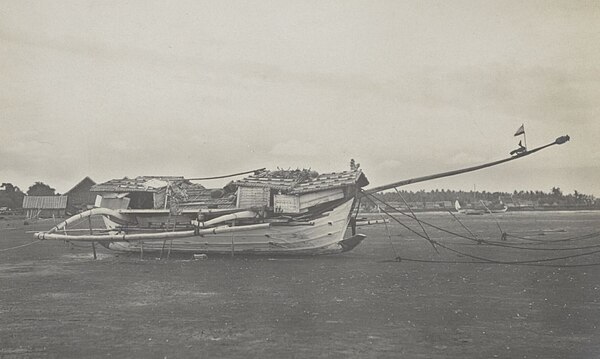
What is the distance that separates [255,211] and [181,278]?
17.2 feet

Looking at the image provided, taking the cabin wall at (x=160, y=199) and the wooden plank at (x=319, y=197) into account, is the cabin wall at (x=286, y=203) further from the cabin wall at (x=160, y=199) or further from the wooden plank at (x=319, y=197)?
the cabin wall at (x=160, y=199)

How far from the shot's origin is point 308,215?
71.1 ft

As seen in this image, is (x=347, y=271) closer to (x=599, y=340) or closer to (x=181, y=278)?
(x=181, y=278)

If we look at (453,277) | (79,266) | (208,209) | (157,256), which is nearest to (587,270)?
→ (453,277)

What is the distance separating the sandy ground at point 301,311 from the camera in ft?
28.2

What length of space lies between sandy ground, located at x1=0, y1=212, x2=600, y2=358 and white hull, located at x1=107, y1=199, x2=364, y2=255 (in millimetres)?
1802

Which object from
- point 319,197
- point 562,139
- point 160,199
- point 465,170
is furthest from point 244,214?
point 562,139

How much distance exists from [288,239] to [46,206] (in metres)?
59.5

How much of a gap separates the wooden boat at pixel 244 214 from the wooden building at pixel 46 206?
51.5m

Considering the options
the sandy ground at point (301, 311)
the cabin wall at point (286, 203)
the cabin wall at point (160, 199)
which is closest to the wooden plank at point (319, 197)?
the cabin wall at point (286, 203)

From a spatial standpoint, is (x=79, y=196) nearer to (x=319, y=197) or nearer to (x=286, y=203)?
(x=286, y=203)

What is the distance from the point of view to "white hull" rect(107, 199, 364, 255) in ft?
71.6

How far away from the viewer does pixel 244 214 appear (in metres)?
21.4

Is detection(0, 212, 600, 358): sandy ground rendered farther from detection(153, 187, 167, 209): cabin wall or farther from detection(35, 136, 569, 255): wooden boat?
detection(153, 187, 167, 209): cabin wall
